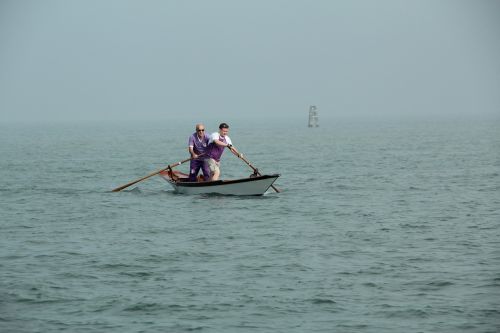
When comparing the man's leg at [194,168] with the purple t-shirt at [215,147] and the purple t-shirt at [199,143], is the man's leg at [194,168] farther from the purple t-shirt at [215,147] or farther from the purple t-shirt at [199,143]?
the purple t-shirt at [215,147]

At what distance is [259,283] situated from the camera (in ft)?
52.8

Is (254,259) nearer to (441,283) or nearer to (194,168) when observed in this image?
(441,283)

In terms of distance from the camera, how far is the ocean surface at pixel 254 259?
1392 cm

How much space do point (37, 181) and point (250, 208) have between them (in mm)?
15636

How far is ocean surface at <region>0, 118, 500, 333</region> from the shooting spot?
548 inches

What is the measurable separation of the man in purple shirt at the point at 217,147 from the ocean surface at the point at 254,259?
1148 millimetres

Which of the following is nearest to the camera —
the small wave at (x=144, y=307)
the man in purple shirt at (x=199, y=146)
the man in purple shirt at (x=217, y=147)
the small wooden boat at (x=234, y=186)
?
the small wave at (x=144, y=307)

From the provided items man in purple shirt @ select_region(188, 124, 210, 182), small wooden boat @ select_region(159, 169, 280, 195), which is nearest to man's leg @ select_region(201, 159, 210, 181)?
man in purple shirt @ select_region(188, 124, 210, 182)

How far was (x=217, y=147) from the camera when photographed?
91.7ft

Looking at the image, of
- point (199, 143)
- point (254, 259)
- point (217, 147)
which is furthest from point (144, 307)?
point (199, 143)

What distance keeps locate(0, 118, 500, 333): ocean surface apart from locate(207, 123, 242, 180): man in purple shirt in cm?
115

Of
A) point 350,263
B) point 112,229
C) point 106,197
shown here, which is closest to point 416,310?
point 350,263

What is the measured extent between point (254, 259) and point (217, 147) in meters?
Result: 9.96

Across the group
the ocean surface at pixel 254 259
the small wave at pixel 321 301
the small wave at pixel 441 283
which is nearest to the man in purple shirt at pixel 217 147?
the ocean surface at pixel 254 259
